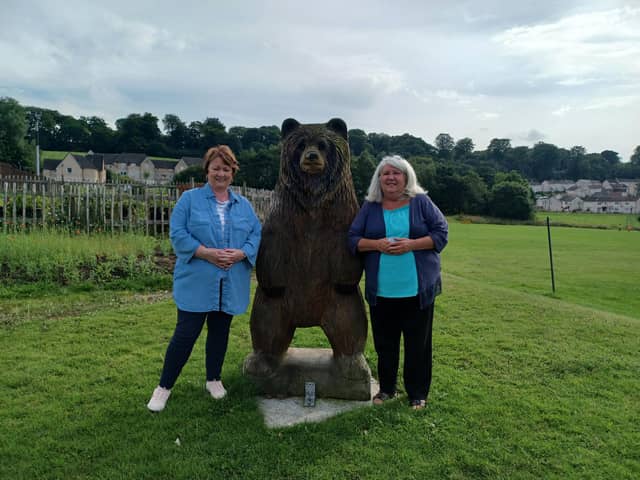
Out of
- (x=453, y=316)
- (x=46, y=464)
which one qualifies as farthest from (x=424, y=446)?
(x=453, y=316)

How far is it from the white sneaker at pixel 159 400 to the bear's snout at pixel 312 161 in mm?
1957

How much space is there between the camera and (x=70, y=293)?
22.1ft

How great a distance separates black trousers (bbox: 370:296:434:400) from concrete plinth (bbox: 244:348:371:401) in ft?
0.61

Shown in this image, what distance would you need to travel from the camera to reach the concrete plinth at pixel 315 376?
11.1 ft

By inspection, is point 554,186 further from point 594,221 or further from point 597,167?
point 594,221

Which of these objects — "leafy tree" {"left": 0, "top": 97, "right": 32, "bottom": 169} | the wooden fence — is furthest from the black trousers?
"leafy tree" {"left": 0, "top": 97, "right": 32, "bottom": 169}

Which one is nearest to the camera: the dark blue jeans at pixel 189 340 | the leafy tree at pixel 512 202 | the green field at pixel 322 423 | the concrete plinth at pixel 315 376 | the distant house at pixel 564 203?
the green field at pixel 322 423

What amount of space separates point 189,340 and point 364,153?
144 feet

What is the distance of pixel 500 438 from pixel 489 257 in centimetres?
1293

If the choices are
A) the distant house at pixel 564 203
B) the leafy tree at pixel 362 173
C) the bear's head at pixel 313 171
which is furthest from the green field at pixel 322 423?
the distant house at pixel 564 203

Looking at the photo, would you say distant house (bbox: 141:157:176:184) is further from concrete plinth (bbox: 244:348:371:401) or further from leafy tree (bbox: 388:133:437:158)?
concrete plinth (bbox: 244:348:371:401)

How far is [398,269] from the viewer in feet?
10.1

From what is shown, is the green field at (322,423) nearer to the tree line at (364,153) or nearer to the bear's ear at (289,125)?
the bear's ear at (289,125)

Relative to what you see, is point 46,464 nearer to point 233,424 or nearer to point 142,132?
point 233,424
